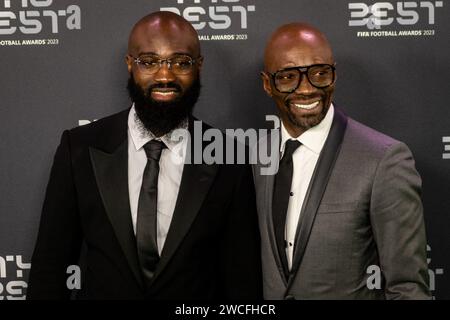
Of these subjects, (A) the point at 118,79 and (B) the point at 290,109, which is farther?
(A) the point at 118,79

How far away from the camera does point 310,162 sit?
203 cm

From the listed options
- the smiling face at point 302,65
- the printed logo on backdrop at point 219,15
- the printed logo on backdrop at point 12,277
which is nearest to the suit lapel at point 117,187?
the smiling face at point 302,65

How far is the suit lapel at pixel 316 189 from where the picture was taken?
6.39 ft

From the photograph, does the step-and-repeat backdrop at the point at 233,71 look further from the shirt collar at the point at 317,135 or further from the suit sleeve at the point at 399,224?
the suit sleeve at the point at 399,224

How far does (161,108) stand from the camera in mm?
2045

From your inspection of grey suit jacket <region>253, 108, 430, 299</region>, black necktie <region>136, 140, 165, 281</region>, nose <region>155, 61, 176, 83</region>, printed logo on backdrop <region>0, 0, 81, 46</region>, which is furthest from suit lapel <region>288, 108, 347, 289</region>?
printed logo on backdrop <region>0, 0, 81, 46</region>

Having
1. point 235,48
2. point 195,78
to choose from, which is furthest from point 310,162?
point 235,48

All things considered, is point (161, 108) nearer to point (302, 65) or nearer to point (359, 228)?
point (302, 65)

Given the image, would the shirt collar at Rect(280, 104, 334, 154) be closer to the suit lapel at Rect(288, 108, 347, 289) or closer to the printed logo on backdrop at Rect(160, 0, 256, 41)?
the suit lapel at Rect(288, 108, 347, 289)

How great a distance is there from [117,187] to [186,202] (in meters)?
0.22

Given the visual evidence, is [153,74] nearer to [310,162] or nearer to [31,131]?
[310,162]

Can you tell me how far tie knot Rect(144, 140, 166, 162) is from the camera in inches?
79.7

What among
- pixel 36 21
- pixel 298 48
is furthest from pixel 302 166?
pixel 36 21
